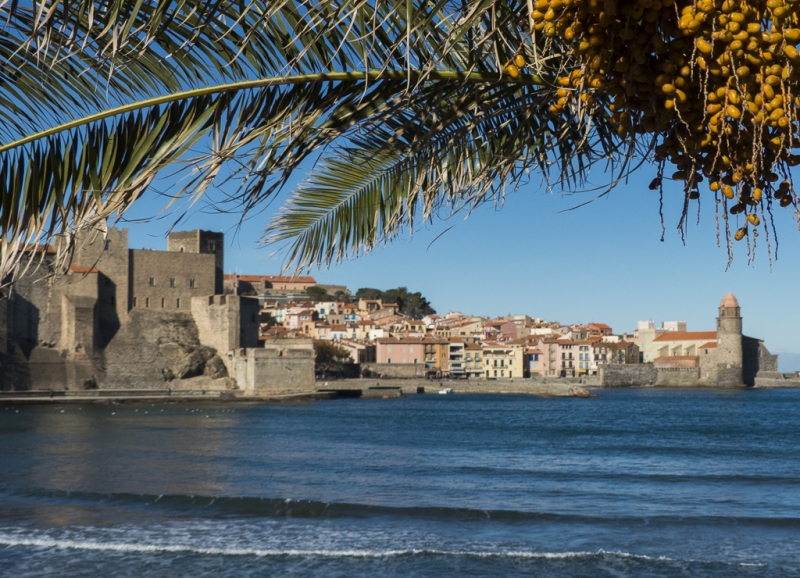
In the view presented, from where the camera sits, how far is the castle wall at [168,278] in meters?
44.6

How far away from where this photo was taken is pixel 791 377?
3514 inches

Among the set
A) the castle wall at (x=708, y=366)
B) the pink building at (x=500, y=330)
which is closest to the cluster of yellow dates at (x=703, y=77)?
the castle wall at (x=708, y=366)

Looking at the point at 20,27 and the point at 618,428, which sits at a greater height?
the point at 20,27

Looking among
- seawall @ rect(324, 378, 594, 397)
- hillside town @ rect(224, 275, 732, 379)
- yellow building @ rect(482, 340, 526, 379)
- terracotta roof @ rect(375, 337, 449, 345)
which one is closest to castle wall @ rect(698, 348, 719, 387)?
hillside town @ rect(224, 275, 732, 379)

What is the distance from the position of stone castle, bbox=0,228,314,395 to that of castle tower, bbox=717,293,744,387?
42.1 metres

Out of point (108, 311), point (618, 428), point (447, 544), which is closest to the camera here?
point (447, 544)

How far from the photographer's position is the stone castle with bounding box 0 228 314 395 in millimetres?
41375

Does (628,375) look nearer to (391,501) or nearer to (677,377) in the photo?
(677,377)

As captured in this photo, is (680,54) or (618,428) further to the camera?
(618,428)

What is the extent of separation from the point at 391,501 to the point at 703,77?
12966 millimetres

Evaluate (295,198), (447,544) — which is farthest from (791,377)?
(295,198)

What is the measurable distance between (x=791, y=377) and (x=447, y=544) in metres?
88.5

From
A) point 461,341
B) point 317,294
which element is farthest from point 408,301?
point 461,341

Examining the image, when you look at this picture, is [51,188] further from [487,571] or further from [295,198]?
[487,571]
